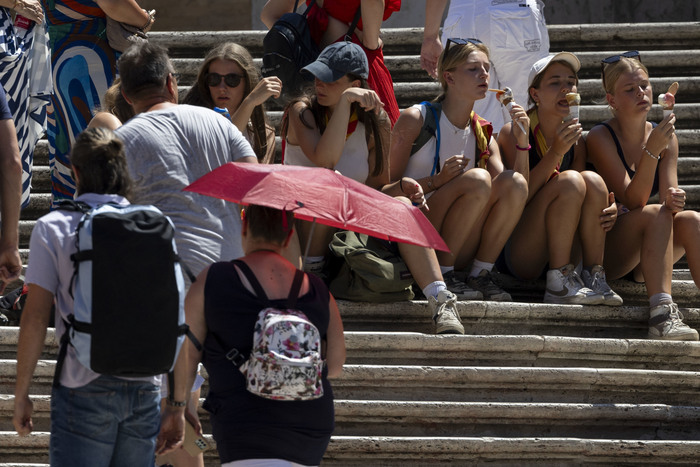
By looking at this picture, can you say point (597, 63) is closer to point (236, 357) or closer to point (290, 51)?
point (290, 51)

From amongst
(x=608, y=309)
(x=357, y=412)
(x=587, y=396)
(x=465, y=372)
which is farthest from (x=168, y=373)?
(x=608, y=309)

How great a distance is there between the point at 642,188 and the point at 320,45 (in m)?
1.94

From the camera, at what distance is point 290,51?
6.16 m

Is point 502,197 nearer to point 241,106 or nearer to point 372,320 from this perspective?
point 372,320

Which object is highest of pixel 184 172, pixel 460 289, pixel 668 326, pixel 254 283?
pixel 184 172

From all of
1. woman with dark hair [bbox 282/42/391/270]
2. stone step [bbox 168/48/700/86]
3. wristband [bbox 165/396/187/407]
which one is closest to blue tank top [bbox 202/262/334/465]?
wristband [bbox 165/396/187/407]

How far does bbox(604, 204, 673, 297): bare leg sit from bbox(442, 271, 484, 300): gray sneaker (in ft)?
2.85

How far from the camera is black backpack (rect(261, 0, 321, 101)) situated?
616cm

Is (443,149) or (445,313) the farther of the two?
(443,149)

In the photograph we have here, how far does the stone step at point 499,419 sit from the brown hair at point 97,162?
1809 millimetres

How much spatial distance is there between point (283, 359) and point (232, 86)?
7.65 ft

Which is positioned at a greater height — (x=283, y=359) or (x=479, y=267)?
(x=283, y=359)

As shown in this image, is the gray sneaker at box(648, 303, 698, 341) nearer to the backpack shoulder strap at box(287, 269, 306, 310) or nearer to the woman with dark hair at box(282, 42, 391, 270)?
the woman with dark hair at box(282, 42, 391, 270)

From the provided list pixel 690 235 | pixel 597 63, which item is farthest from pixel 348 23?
pixel 597 63
